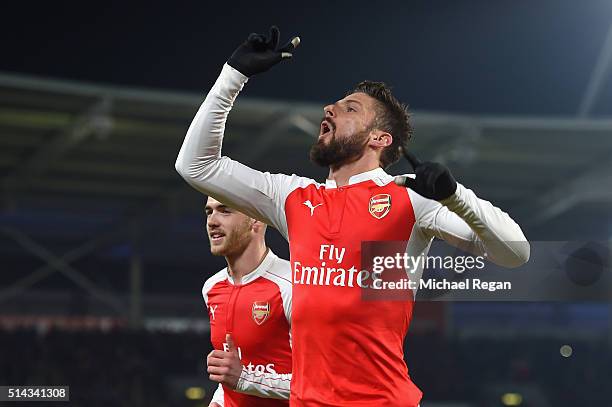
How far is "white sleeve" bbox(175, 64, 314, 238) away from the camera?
9.13 feet

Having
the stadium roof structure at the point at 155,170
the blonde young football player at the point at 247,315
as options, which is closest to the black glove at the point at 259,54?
the blonde young football player at the point at 247,315

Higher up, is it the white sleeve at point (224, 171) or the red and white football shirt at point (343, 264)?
the white sleeve at point (224, 171)

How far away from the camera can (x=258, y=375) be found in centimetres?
396

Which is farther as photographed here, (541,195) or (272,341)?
(541,195)

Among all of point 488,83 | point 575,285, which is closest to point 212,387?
point 488,83

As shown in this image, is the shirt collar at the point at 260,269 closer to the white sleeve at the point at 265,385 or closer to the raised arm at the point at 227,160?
the white sleeve at the point at 265,385

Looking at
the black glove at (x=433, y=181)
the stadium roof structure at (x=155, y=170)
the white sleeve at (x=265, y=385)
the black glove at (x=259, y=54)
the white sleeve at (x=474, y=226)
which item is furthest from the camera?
the stadium roof structure at (x=155, y=170)

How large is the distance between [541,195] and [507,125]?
358 centimetres

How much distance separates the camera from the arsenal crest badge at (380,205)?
283cm

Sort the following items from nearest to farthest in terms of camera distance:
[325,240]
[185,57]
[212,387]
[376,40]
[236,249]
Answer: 1. [325,240]
2. [236,249]
3. [185,57]
4. [376,40]
5. [212,387]

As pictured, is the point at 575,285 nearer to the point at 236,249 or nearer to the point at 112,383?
the point at 236,249

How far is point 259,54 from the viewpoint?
A: 2762 millimetres

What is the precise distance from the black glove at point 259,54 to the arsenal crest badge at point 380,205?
0.53 m

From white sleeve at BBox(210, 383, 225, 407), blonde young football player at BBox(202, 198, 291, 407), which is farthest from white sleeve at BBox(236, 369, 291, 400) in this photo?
white sleeve at BBox(210, 383, 225, 407)
